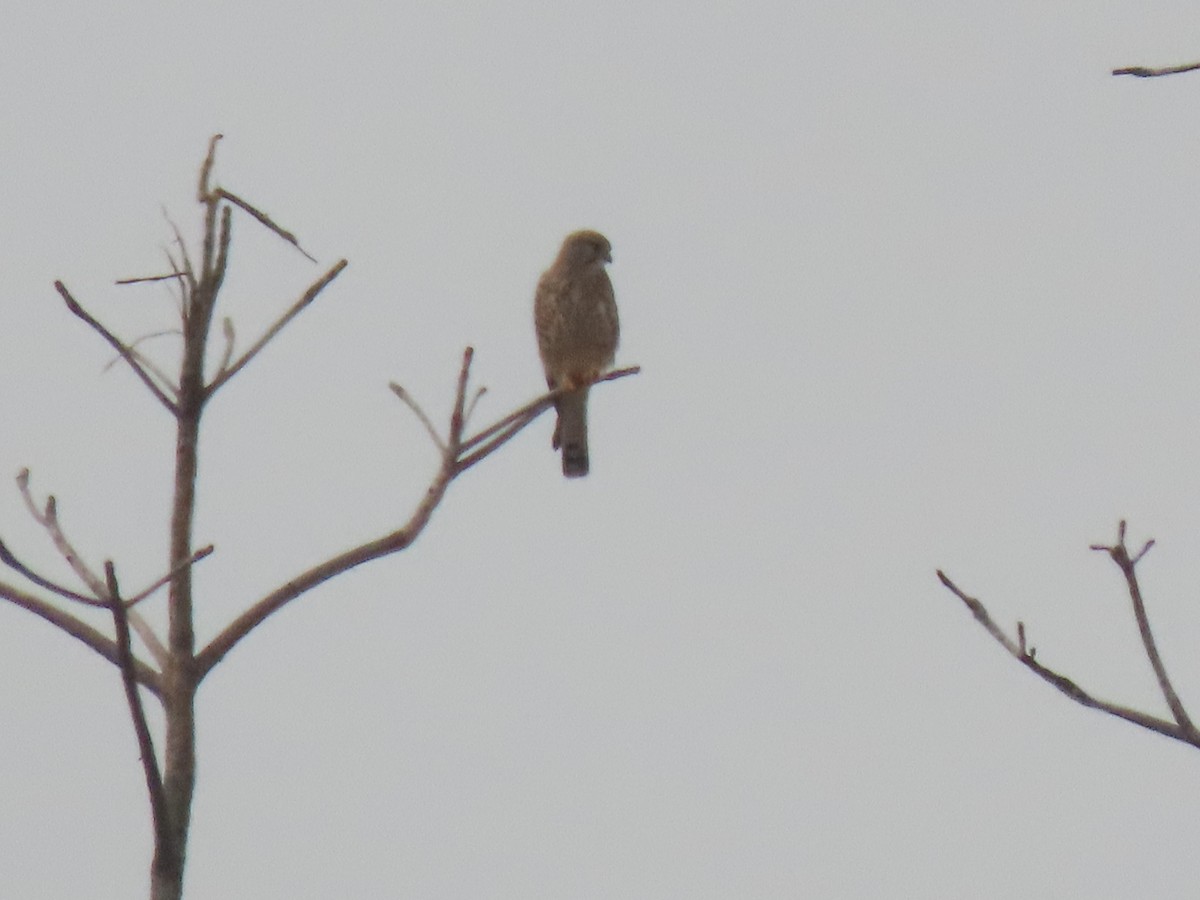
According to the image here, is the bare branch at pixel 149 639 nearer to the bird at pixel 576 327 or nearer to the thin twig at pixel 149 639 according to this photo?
the thin twig at pixel 149 639

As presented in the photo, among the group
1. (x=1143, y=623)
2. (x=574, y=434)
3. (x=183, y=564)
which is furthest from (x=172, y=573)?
(x=574, y=434)

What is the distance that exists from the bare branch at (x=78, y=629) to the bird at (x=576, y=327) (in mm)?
4993

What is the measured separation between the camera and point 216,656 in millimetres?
2703

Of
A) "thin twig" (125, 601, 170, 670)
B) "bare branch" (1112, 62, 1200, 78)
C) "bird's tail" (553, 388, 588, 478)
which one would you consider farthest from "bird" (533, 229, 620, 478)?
"bare branch" (1112, 62, 1200, 78)

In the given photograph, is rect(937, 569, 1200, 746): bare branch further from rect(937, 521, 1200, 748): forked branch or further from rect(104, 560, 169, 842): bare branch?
rect(104, 560, 169, 842): bare branch

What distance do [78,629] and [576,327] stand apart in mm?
5270

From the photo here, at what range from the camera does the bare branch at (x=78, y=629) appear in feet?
8.55

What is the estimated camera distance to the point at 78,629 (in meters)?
2.64

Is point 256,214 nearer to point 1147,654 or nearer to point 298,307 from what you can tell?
point 298,307

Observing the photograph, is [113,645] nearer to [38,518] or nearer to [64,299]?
[38,518]

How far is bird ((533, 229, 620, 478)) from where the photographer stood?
25.5 ft

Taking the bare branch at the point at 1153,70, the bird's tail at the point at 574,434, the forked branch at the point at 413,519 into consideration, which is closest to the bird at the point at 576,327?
the bird's tail at the point at 574,434

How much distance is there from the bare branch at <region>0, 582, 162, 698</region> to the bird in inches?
197

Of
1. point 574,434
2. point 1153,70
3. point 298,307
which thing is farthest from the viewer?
point 574,434
